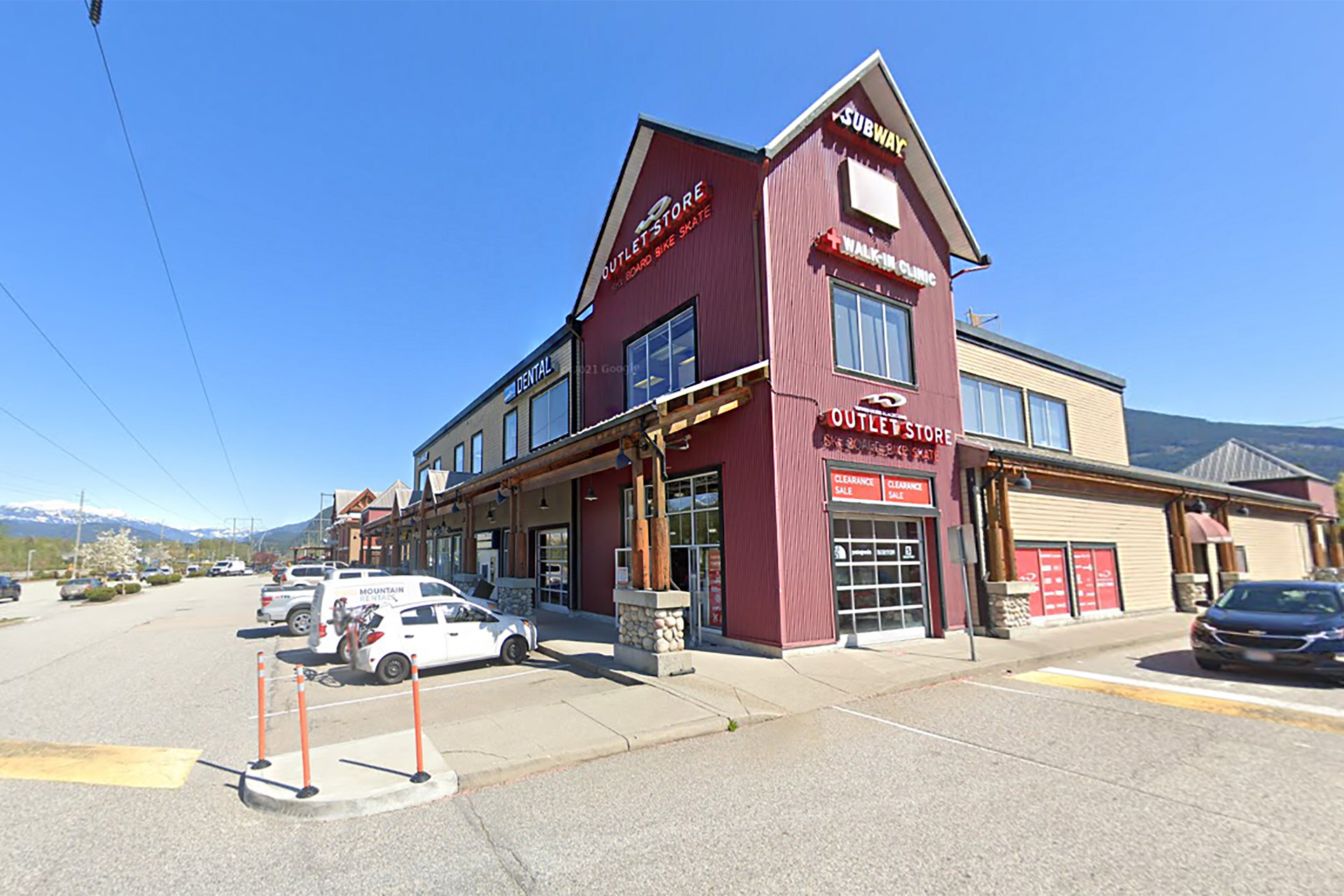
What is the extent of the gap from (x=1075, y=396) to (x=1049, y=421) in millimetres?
2395

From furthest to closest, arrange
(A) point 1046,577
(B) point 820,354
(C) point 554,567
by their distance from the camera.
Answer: (C) point 554,567
(A) point 1046,577
(B) point 820,354

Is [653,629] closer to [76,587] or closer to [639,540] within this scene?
[639,540]

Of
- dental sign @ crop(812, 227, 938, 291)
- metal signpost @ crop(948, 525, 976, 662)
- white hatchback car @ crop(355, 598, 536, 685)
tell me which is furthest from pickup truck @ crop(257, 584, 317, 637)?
metal signpost @ crop(948, 525, 976, 662)

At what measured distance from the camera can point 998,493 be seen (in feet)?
52.1

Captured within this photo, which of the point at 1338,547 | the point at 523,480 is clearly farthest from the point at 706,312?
the point at 1338,547

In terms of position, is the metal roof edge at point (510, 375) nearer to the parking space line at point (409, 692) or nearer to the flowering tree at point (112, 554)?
the parking space line at point (409, 692)

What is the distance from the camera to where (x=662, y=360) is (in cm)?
1691

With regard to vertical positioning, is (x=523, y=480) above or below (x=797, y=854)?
above

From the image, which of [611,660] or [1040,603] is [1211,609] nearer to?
[1040,603]

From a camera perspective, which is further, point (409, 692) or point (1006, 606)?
point (1006, 606)

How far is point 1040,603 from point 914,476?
5.89 metres

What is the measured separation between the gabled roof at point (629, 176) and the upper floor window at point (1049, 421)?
538 inches

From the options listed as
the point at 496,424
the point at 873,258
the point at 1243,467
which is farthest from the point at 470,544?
the point at 1243,467

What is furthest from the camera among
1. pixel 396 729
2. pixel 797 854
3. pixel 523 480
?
pixel 523 480
